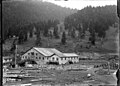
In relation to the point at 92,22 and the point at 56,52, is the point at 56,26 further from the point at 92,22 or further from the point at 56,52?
the point at 92,22

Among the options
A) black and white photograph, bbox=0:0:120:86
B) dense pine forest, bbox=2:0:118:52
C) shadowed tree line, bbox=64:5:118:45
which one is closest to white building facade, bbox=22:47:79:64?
black and white photograph, bbox=0:0:120:86

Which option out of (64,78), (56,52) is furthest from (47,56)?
(64,78)

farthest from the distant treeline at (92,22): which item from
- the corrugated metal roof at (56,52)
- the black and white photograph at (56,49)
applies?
the corrugated metal roof at (56,52)

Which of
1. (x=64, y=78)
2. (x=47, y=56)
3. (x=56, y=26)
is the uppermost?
(x=56, y=26)

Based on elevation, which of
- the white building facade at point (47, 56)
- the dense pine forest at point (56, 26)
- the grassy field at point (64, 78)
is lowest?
the grassy field at point (64, 78)

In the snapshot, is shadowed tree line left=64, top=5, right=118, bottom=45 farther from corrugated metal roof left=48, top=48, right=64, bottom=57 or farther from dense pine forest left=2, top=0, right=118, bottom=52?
corrugated metal roof left=48, top=48, right=64, bottom=57

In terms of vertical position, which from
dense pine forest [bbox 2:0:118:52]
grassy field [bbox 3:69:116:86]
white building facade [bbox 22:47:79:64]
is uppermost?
dense pine forest [bbox 2:0:118:52]

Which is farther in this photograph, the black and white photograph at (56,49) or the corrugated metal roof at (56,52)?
the corrugated metal roof at (56,52)

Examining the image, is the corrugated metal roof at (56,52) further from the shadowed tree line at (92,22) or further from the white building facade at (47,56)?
the shadowed tree line at (92,22)
